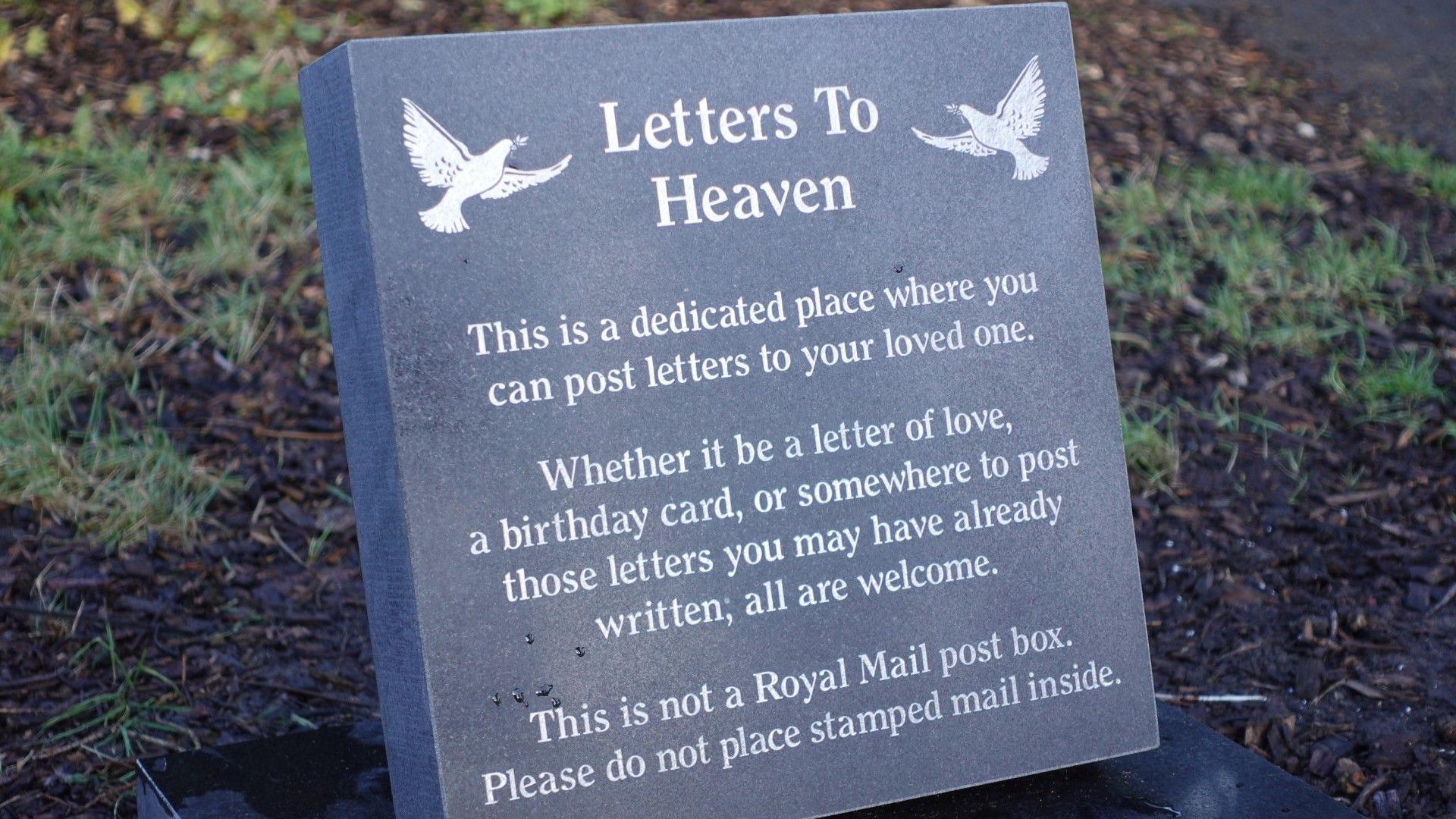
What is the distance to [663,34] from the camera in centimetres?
220

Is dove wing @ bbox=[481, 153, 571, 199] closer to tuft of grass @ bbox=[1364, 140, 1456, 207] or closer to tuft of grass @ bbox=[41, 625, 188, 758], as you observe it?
tuft of grass @ bbox=[41, 625, 188, 758]

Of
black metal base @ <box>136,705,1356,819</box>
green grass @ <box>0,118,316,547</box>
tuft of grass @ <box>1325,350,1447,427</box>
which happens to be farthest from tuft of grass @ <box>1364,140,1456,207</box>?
green grass @ <box>0,118,316,547</box>

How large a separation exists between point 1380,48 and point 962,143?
252 inches

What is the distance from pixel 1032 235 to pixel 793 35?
0.55 metres

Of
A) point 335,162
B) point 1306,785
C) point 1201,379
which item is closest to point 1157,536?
point 1201,379

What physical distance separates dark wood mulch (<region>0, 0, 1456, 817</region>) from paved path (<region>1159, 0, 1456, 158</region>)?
1.99 meters

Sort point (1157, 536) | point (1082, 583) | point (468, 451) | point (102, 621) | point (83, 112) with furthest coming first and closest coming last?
point (83, 112)
point (1157, 536)
point (102, 621)
point (1082, 583)
point (468, 451)

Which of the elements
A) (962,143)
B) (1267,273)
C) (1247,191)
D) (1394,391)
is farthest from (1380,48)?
(962,143)

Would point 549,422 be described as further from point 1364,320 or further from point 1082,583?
point 1364,320

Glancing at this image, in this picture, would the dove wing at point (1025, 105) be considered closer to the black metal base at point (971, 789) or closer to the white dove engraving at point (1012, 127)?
the white dove engraving at point (1012, 127)

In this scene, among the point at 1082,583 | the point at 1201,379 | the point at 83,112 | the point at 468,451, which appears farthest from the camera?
the point at 83,112

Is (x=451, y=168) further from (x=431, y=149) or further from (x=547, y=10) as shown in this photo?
(x=547, y=10)

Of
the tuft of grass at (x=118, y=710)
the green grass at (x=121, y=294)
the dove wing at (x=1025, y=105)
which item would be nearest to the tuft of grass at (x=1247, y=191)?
the dove wing at (x=1025, y=105)

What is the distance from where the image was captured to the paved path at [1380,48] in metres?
6.73
